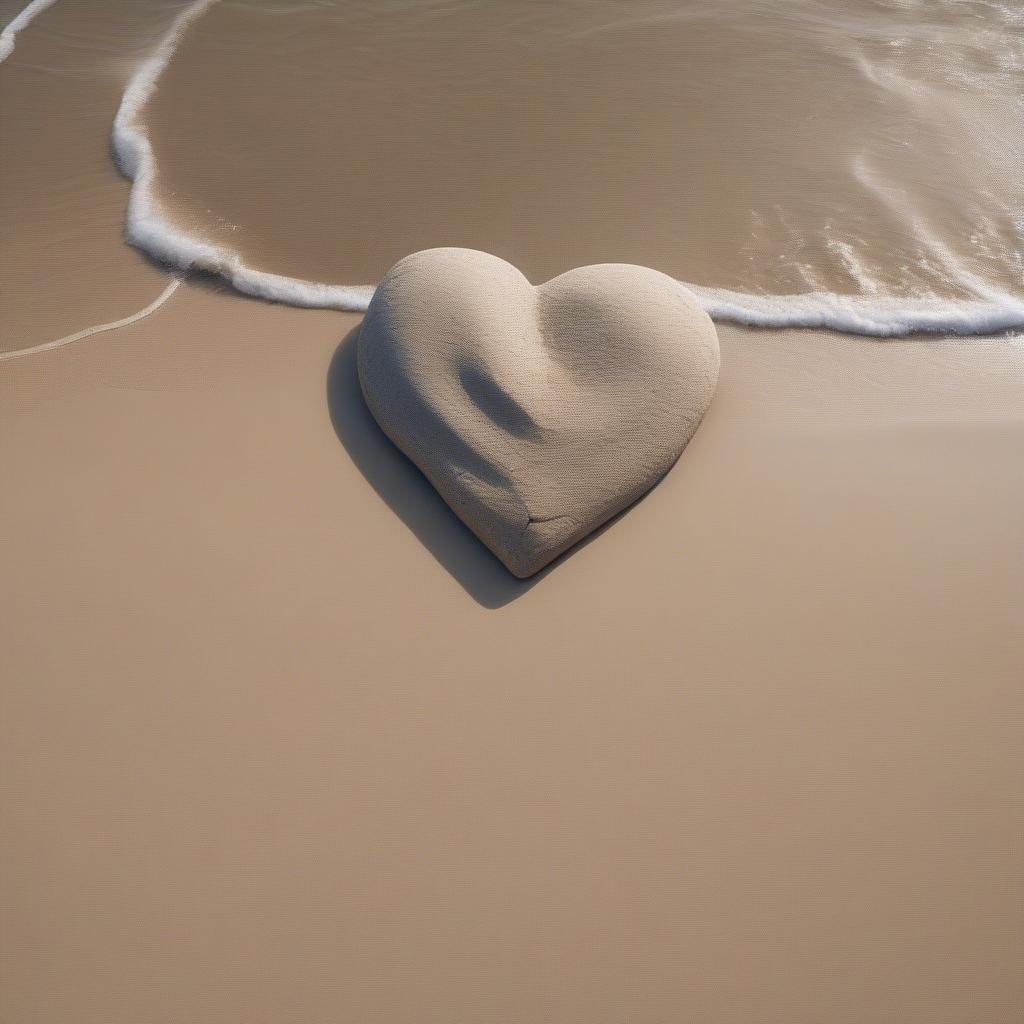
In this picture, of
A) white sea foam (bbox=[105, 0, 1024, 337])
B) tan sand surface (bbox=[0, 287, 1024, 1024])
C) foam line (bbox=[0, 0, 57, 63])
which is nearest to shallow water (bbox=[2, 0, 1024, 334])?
white sea foam (bbox=[105, 0, 1024, 337])

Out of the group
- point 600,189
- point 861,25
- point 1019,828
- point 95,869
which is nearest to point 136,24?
point 600,189

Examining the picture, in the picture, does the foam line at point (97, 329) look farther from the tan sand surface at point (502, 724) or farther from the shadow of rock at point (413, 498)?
the shadow of rock at point (413, 498)

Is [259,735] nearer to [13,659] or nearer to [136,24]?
[13,659]

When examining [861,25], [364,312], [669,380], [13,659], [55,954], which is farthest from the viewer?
[861,25]

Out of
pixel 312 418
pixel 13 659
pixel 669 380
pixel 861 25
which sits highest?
pixel 861 25

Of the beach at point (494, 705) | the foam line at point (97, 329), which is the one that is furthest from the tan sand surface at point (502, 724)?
the foam line at point (97, 329)

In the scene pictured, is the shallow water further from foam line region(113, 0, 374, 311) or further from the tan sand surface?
the tan sand surface

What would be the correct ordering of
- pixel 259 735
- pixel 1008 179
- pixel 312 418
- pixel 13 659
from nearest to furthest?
pixel 259 735
pixel 13 659
pixel 312 418
pixel 1008 179
